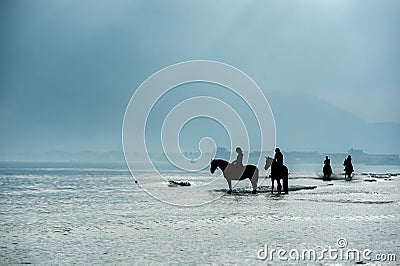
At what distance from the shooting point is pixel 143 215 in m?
23.2

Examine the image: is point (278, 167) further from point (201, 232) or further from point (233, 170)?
point (201, 232)

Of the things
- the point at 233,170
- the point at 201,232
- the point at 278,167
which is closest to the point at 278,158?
the point at 278,167

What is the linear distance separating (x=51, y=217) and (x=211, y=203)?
875 cm

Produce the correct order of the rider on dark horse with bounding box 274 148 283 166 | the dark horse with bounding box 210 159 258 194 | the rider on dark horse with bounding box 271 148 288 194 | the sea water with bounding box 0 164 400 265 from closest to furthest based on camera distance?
the sea water with bounding box 0 164 400 265 < the rider on dark horse with bounding box 274 148 283 166 < the rider on dark horse with bounding box 271 148 288 194 < the dark horse with bounding box 210 159 258 194

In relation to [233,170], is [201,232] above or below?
below

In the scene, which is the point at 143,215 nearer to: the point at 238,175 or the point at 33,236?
the point at 33,236

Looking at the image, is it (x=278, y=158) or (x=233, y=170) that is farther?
(x=233, y=170)

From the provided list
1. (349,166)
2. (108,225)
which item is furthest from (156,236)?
(349,166)

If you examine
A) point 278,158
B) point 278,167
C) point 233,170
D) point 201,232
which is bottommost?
point 201,232

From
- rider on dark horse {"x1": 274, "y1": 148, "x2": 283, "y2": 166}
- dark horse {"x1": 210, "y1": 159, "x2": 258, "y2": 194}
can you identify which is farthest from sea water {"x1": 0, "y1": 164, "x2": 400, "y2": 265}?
dark horse {"x1": 210, "y1": 159, "x2": 258, "y2": 194}

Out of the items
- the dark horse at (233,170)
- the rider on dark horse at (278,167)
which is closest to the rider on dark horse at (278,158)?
the rider on dark horse at (278,167)

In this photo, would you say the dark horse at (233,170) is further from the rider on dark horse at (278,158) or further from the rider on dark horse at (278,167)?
the rider on dark horse at (278,158)

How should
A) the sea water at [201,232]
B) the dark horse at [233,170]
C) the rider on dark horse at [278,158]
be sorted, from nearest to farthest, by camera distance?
the sea water at [201,232] → the rider on dark horse at [278,158] → the dark horse at [233,170]

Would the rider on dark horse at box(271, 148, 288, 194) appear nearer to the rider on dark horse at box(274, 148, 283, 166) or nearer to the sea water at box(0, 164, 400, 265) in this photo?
the rider on dark horse at box(274, 148, 283, 166)
